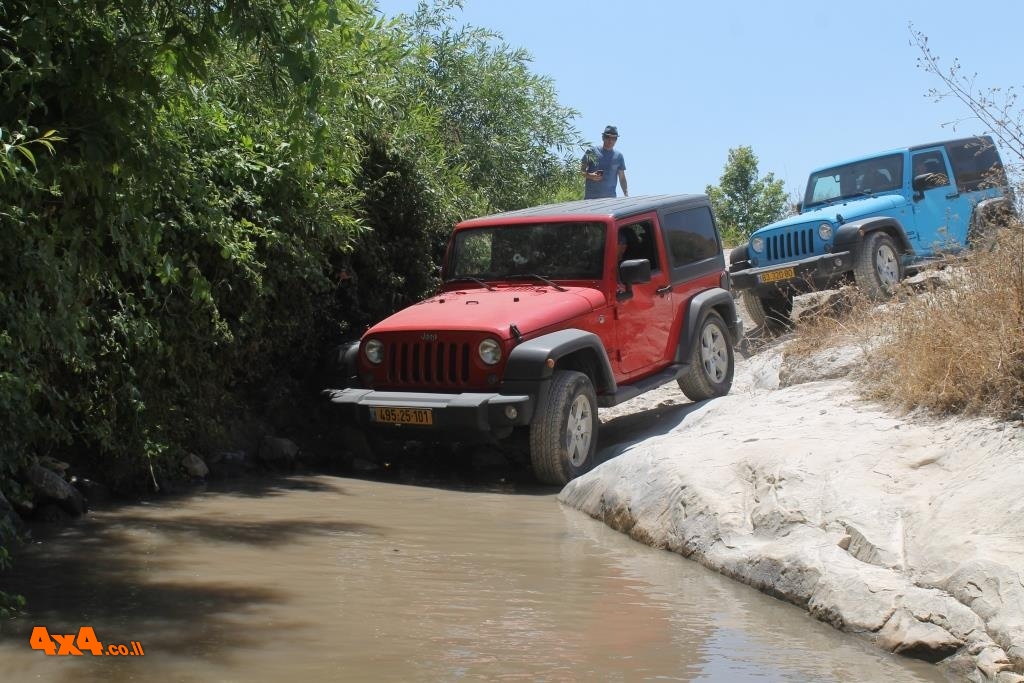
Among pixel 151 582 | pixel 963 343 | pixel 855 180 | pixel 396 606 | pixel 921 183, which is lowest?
pixel 396 606

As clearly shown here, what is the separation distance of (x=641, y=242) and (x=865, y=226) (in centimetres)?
367

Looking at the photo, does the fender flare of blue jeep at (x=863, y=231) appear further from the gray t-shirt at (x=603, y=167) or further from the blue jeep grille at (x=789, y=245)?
the gray t-shirt at (x=603, y=167)

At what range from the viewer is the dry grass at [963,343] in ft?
21.6

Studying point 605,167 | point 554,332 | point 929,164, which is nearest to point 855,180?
point 929,164

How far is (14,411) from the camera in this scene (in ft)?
21.3

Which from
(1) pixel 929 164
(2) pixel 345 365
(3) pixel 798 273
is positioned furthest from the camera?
(1) pixel 929 164

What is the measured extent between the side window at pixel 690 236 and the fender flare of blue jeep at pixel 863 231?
2.09 meters

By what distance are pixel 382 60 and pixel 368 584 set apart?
5541mm

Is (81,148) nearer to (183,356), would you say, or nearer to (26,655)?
(26,655)

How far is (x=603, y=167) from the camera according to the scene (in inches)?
559

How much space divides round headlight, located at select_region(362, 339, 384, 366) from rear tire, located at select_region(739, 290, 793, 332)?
5.84 meters

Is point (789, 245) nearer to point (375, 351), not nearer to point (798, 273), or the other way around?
point (798, 273)

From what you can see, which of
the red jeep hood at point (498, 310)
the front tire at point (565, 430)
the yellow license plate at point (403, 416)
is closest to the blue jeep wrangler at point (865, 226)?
the red jeep hood at point (498, 310)

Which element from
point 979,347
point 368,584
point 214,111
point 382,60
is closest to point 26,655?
point 368,584
